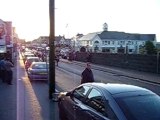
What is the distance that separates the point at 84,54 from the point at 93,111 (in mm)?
58167

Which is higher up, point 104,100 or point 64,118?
point 104,100

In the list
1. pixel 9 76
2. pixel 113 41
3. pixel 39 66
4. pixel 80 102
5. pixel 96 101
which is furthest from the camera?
pixel 113 41

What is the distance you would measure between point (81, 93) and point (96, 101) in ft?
3.93

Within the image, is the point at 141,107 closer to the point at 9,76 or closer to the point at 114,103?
the point at 114,103

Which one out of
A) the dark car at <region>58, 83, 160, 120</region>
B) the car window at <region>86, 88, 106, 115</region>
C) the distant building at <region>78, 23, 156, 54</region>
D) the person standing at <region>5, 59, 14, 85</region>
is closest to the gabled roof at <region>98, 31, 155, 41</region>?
the distant building at <region>78, 23, 156, 54</region>

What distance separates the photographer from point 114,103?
757 centimetres

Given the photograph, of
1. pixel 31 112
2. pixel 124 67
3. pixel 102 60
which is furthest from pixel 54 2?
pixel 102 60

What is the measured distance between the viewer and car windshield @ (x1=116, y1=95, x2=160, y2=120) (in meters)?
7.18

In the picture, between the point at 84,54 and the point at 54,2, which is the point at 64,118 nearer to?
the point at 54,2

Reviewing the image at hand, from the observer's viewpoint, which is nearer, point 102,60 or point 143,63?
point 143,63

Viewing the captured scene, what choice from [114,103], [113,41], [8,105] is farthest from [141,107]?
[113,41]

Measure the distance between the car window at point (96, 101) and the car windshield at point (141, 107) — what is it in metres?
0.36

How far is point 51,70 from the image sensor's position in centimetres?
1716

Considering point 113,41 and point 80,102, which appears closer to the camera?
point 80,102
